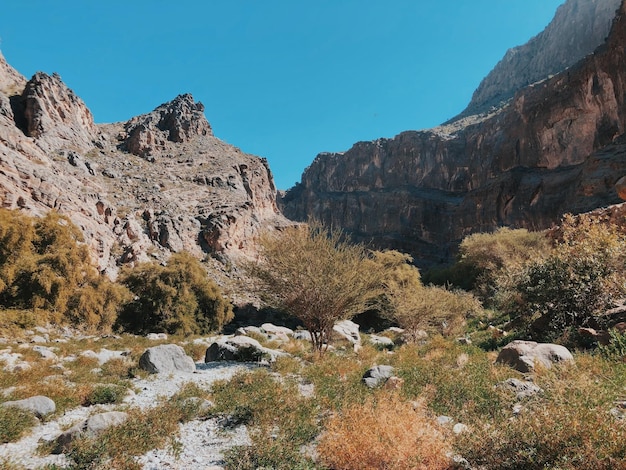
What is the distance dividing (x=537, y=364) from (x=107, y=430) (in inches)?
324

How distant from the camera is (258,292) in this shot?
1458cm

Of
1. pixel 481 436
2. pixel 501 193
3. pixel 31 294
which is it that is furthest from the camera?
pixel 501 193

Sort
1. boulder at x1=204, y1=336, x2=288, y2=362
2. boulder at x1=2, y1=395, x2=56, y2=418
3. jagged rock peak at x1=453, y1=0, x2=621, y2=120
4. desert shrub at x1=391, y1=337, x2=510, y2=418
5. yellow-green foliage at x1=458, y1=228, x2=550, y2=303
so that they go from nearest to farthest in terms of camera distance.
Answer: desert shrub at x1=391, y1=337, x2=510, y2=418, boulder at x1=2, y1=395, x2=56, y2=418, boulder at x1=204, y1=336, x2=288, y2=362, yellow-green foliage at x1=458, y1=228, x2=550, y2=303, jagged rock peak at x1=453, y1=0, x2=621, y2=120

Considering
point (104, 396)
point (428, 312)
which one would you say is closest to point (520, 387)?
point (104, 396)

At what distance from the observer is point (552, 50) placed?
107 m

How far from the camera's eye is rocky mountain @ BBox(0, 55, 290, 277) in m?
33.7

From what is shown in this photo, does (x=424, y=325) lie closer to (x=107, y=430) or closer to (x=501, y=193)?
(x=107, y=430)

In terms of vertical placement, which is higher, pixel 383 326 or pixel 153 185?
pixel 153 185

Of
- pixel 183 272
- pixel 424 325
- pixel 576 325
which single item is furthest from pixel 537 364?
pixel 183 272

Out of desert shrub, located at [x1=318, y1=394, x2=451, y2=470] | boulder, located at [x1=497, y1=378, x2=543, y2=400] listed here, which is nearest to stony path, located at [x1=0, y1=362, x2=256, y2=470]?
desert shrub, located at [x1=318, y1=394, x2=451, y2=470]

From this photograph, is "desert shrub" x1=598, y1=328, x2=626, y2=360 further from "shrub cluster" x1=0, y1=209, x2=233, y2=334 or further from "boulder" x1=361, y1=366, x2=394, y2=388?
"shrub cluster" x1=0, y1=209, x2=233, y2=334

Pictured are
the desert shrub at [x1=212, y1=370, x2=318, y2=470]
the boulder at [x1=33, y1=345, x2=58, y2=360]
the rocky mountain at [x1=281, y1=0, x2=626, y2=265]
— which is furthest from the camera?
the rocky mountain at [x1=281, y1=0, x2=626, y2=265]

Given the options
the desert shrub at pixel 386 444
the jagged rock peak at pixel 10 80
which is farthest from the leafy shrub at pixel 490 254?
the jagged rock peak at pixel 10 80

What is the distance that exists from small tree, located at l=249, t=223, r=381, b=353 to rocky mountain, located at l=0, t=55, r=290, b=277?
24757 millimetres
